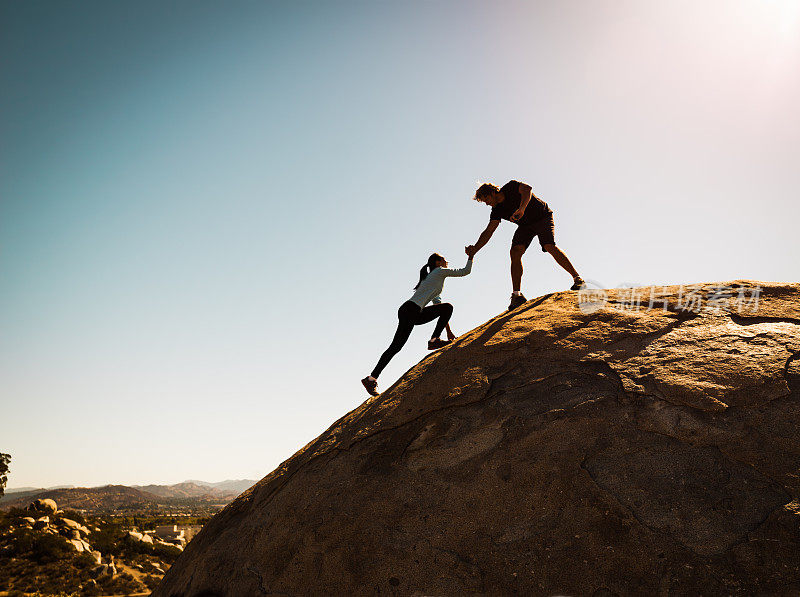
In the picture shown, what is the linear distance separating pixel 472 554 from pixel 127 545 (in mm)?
36102

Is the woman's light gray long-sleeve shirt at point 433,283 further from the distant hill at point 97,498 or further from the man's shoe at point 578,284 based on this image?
the distant hill at point 97,498

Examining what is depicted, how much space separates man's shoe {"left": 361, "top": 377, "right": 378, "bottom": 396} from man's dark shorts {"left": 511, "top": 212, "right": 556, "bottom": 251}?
2.38 meters

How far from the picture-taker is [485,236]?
521 centimetres

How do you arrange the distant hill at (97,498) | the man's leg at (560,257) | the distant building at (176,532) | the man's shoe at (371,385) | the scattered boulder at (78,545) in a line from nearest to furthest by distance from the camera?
the man's shoe at (371,385)
the man's leg at (560,257)
the scattered boulder at (78,545)
the distant building at (176,532)
the distant hill at (97,498)

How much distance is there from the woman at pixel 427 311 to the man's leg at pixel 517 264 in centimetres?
67

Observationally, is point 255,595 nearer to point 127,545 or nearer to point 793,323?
point 793,323

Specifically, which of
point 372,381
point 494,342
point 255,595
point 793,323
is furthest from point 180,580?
point 793,323

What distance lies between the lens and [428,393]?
3855 mm

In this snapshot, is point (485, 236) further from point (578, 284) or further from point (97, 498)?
point (97, 498)

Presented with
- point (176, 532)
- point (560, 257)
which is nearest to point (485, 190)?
point (560, 257)

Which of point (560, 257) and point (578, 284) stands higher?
point (560, 257)

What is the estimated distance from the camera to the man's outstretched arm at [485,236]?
516 centimetres

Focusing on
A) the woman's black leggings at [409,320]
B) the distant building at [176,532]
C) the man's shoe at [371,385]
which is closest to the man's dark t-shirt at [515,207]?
the woman's black leggings at [409,320]

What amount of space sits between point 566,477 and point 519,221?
3.34m
